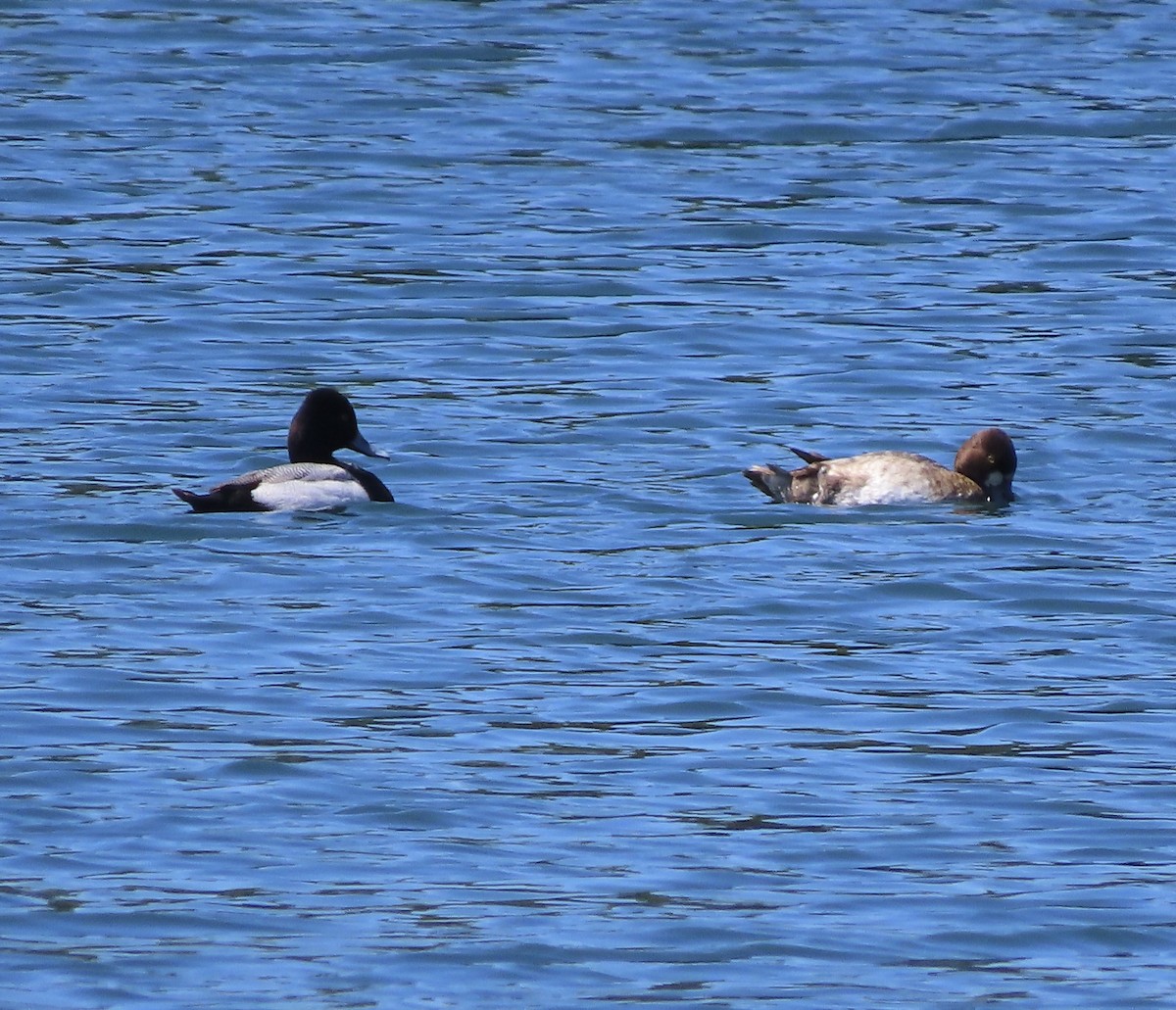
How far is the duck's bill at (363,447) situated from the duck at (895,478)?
6.55 feet

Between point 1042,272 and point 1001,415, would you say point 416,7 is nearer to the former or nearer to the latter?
point 1042,272

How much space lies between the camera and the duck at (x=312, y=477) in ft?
44.4

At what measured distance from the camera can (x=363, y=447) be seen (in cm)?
1467

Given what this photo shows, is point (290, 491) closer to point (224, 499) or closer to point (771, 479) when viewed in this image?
point (224, 499)

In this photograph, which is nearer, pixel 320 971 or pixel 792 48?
pixel 320 971

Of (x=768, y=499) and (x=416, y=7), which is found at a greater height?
(x=416, y=7)

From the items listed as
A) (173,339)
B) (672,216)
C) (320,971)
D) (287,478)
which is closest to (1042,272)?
(672,216)

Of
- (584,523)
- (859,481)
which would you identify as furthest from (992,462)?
(584,523)

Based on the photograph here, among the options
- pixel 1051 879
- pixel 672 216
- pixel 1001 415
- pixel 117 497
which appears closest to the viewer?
pixel 1051 879

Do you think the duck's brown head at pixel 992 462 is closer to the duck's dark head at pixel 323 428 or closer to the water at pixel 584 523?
the water at pixel 584 523

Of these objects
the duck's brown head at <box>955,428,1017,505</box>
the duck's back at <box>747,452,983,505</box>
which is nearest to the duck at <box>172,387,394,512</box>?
the duck's back at <box>747,452,983,505</box>

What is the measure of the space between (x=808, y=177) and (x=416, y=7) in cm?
732

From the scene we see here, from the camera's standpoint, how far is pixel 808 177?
73.5ft

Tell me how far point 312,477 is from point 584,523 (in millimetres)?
1554
